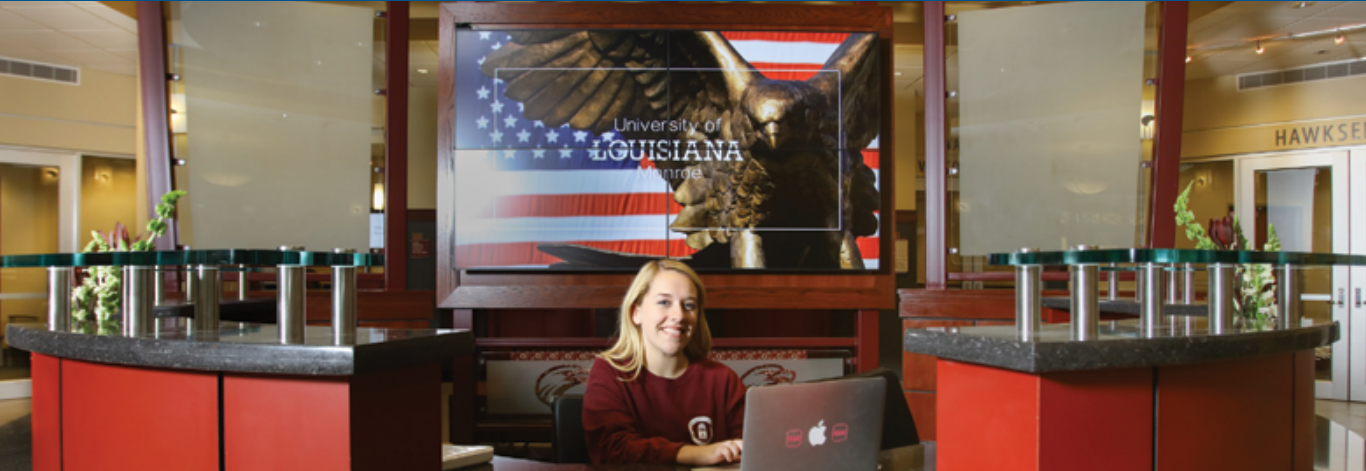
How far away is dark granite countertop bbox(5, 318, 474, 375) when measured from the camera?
49.0 inches

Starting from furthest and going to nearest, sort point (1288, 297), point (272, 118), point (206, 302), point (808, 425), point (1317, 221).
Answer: point (1317, 221) < point (272, 118) < point (1288, 297) < point (206, 302) < point (808, 425)

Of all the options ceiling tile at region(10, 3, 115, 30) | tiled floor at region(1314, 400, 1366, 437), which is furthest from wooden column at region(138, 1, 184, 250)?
tiled floor at region(1314, 400, 1366, 437)

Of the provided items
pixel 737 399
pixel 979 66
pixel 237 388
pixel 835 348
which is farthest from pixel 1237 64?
pixel 237 388

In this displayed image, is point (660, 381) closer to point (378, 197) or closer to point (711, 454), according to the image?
point (711, 454)

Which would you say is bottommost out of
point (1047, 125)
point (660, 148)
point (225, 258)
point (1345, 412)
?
point (1345, 412)

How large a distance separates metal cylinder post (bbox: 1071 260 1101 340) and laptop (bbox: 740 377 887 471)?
363 millimetres

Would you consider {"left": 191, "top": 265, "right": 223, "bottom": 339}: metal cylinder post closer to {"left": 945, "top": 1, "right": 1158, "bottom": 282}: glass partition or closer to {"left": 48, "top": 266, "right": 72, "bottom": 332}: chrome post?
{"left": 48, "top": 266, "right": 72, "bottom": 332}: chrome post

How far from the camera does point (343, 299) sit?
1.47 metres

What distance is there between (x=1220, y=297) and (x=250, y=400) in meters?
1.83

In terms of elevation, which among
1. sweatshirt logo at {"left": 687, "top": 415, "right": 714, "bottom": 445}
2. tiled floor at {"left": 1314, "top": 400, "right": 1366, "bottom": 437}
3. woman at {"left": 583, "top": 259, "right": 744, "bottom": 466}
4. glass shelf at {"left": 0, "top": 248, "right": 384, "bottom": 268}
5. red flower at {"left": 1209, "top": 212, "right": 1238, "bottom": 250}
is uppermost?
red flower at {"left": 1209, "top": 212, "right": 1238, "bottom": 250}

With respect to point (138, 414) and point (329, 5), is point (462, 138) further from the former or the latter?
point (138, 414)

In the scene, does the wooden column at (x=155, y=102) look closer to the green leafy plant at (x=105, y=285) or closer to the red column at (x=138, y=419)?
the green leafy plant at (x=105, y=285)

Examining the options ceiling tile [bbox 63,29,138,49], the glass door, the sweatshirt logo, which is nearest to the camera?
the sweatshirt logo

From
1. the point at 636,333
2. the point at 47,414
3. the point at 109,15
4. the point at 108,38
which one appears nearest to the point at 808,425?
the point at 636,333
